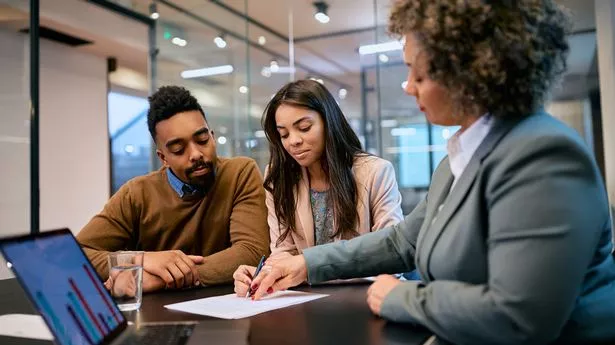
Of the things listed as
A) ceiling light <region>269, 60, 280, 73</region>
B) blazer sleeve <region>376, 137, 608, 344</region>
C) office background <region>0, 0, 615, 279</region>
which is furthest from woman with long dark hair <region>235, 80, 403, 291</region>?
ceiling light <region>269, 60, 280, 73</region>

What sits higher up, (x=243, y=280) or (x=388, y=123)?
(x=388, y=123)

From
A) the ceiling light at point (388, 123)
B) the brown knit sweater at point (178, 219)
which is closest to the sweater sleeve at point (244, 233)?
the brown knit sweater at point (178, 219)

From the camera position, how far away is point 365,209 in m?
1.73

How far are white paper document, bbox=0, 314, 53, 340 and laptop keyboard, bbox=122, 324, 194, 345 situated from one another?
0.47ft

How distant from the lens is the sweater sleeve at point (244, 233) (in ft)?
4.65

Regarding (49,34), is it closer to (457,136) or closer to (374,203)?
(374,203)

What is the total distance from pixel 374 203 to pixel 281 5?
3.59m

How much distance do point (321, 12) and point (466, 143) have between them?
4506mm

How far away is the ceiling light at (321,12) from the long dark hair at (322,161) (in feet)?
10.8

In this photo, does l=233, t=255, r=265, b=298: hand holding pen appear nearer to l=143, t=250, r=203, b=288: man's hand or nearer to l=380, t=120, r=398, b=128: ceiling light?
l=143, t=250, r=203, b=288: man's hand

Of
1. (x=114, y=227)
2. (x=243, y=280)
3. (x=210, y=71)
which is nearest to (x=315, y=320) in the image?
(x=243, y=280)

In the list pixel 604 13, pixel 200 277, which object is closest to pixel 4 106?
pixel 200 277

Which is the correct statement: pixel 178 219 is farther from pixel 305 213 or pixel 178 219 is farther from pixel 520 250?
pixel 520 250

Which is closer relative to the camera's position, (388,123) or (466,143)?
(466,143)
